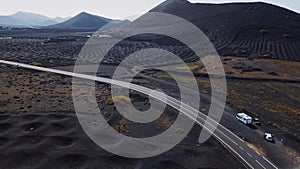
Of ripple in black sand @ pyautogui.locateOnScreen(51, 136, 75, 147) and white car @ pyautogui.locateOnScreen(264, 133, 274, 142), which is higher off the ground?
white car @ pyautogui.locateOnScreen(264, 133, 274, 142)

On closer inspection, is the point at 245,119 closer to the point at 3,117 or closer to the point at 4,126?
the point at 4,126

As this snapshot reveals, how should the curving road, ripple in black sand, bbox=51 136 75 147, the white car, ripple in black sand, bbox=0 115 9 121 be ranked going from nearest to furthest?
the curving road, ripple in black sand, bbox=51 136 75 147, the white car, ripple in black sand, bbox=0 115 9 121

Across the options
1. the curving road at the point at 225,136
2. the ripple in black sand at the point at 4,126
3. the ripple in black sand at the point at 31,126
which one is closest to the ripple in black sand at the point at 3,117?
the ripple in black sand at the point at 4,126

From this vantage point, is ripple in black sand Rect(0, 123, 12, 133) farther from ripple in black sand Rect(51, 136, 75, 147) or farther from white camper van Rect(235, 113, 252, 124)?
white camper van Rect(235, 113, 252, 124)

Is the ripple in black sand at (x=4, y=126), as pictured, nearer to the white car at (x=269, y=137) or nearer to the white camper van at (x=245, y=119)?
the white camper van at (x=245, y=119)

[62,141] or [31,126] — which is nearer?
[62,141]

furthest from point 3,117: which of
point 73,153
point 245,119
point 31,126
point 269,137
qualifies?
point 269,137

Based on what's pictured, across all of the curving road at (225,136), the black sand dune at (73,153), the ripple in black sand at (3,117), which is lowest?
the black sand dune at (73,153)

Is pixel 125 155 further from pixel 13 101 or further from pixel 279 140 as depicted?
pixel 13 101

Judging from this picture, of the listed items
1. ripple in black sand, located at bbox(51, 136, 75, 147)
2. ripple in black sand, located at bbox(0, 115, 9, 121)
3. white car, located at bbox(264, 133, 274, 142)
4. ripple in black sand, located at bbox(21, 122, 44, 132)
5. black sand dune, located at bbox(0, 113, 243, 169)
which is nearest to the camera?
black sand dune, located at bbox(0, 113, 243, 169)

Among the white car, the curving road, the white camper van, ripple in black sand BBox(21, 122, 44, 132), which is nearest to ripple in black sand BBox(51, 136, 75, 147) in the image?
ripple in black sand BBox(21, 122, 44, 132)

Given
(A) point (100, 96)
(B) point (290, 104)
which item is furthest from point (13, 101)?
(B) point (290, 104)

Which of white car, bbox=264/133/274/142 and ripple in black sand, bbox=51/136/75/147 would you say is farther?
white car, bbox=264/133/274/142

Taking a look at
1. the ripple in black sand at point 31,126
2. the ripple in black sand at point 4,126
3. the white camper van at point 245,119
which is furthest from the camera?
the white camper van at point 245,119
